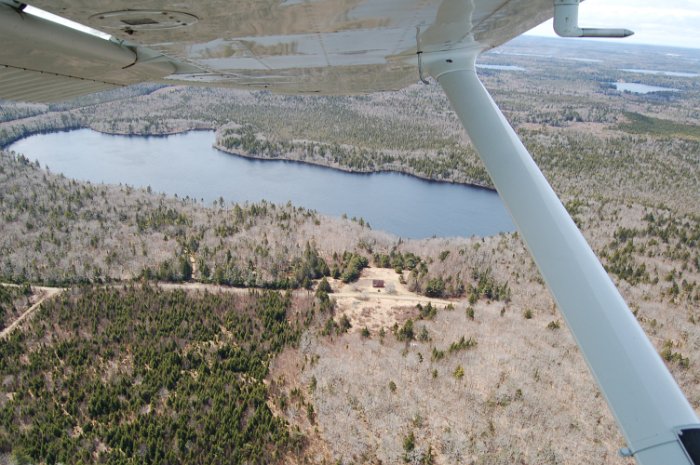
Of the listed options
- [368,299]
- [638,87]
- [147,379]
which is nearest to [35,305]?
[147,379]

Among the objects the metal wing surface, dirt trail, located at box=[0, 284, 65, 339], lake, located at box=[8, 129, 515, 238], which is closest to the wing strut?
the metal wing surface

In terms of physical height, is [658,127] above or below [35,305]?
above

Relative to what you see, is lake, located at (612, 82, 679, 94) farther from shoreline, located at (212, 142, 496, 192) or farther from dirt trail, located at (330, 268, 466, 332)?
dirt trail, located at (330, 268, 466, 332)

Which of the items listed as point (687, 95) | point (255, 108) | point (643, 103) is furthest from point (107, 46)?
point (687, 95)

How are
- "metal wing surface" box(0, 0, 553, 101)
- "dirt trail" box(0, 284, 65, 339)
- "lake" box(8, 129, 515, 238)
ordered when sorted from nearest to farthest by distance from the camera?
1. "metal wing surface" box(0, 0, 553, 101)
2. "dirt trail" box(0, 284, 65, 339)
3. "lake" box(8, 129, 515, 238)

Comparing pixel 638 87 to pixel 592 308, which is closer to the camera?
pixel 592 308

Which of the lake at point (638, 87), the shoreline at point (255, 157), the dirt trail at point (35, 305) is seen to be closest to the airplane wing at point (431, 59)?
the dirt trail at point (35, 305)

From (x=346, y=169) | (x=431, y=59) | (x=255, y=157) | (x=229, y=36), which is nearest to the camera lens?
(x=229, y=36)

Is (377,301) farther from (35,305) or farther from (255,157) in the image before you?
(255,157)
